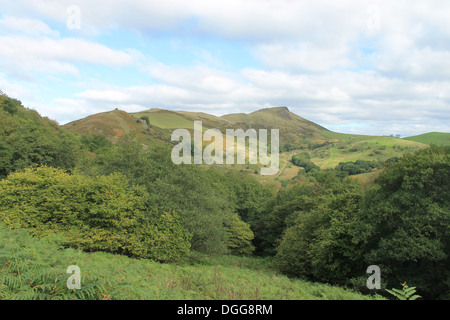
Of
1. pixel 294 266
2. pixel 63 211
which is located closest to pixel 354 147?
pixel 294 266

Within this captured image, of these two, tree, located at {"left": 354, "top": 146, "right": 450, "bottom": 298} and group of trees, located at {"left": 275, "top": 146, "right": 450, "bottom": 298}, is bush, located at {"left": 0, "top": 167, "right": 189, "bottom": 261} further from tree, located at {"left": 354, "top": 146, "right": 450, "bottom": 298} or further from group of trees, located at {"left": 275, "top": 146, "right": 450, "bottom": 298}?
tree, located at {"left": 354, "top": 146, "right": 450, "bottom": 298}

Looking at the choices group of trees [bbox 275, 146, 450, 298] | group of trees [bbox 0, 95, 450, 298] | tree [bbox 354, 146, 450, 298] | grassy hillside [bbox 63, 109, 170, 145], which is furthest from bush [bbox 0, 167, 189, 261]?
grassy hillside [bbox 63, 109, 170, 145]

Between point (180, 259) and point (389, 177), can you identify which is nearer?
point (389, 177)

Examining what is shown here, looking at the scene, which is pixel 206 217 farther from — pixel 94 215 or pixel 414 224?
pixel 414 224

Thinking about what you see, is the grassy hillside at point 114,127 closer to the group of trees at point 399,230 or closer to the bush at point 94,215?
the bush at point 94,215

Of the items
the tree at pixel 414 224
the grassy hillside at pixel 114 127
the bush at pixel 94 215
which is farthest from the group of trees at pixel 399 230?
the grassy hillside at pixel 114 127

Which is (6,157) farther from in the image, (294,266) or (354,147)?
(354,147)

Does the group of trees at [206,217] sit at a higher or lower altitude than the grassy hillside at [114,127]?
lower

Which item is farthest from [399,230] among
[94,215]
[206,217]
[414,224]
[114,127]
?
[114,127]

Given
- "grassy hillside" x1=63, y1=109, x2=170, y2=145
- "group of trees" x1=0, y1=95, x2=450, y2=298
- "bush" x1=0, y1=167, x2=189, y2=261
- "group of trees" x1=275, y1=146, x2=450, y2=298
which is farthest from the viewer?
"grassy hillside" x1=63, y1=109, x2=170, y2=145

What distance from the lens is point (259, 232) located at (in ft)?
150
